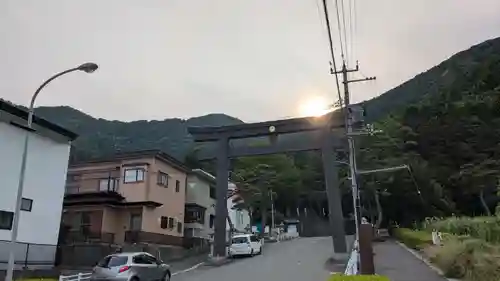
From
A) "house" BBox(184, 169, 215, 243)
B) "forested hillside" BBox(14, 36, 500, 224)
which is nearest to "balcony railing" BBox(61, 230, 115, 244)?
"house" BBox(184, 169, 215, 243)

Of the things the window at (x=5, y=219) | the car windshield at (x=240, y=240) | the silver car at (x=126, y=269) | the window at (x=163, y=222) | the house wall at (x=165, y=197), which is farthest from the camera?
the window at (x=163, y=222)

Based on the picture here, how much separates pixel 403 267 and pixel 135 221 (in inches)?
722

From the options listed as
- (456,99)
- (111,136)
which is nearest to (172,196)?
(456,99)

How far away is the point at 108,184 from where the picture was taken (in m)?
33.4

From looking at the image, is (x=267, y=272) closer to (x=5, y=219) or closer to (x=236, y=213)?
(x=5, y=219)

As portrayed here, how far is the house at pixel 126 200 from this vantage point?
3000 cm

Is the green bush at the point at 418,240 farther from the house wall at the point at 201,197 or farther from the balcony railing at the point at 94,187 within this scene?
the balcony railing at the point at 94,187

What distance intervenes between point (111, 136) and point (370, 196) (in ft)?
195

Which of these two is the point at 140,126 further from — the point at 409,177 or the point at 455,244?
the point at 455,244

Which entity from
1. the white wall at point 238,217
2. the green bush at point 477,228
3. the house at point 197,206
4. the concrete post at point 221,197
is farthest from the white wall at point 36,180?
the white wall at point 238,217

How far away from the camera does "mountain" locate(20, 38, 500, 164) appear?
55.9 m

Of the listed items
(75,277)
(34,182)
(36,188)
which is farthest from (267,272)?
(34,182)

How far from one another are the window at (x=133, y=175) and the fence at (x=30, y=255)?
32.2ft

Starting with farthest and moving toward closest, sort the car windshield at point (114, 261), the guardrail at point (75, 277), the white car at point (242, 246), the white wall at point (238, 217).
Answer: the white wall at point (238, 217) < the white car at point (242, 246) < the guardrail at point (75, 277) < the car windshield at point (114, 261)
